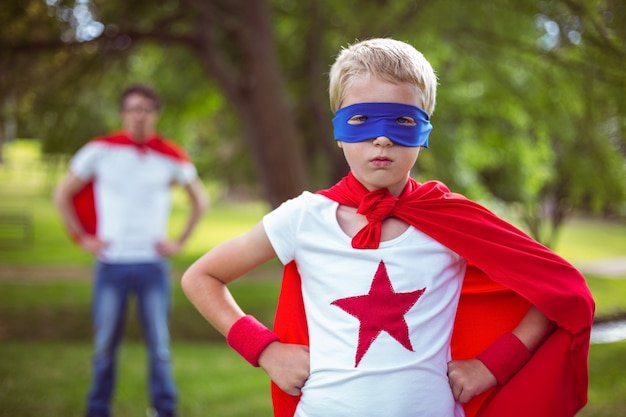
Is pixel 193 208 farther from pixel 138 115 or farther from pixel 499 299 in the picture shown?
pixel 499 299

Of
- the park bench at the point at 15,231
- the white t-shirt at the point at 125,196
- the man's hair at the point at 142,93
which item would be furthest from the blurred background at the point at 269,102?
the park bench at the point at 15,231

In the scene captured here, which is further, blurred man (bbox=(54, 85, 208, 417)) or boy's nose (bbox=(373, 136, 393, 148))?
blurred man (bbox=(54, 85, 208, 417))

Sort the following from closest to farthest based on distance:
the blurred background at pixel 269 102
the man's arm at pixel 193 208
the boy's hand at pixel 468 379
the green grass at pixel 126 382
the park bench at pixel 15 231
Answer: the boy's hand at pixel 468 379, the man's arm at pixel 193 208, the green grass at pixel 126 382, the blurred background at pixel 269 102, the park bench at pixel 15 231

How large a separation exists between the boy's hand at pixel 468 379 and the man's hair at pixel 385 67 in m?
0.84

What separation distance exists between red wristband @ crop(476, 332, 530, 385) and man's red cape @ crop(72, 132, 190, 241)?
3.77 meters

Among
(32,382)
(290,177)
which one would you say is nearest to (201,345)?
(290,177)

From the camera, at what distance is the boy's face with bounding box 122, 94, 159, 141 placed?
537 centimetres

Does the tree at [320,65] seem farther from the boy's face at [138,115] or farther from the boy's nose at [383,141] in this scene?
the boy's nose at [383,141]

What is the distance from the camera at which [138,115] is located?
5434mm

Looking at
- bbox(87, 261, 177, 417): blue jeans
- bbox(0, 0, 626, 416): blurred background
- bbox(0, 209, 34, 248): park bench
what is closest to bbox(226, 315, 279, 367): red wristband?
bbox(87, 261, 177, 417): blue jeans

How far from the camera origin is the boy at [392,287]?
2219 mm

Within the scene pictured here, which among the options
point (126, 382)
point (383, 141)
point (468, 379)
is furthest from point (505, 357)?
point (126, 382)

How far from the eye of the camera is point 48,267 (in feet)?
65.1

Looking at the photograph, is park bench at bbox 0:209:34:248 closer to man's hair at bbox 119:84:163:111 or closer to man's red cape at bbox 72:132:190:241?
man's red cape at bbox 72:132:190:241
